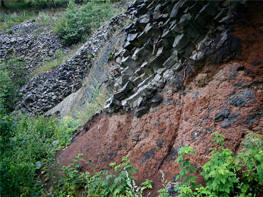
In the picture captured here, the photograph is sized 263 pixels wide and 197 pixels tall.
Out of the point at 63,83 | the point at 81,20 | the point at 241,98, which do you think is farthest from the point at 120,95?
the point at 81,20

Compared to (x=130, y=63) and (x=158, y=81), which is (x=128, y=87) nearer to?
(x=130, y=63)

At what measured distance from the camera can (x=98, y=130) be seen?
4.95 meters

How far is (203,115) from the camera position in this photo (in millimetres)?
3078

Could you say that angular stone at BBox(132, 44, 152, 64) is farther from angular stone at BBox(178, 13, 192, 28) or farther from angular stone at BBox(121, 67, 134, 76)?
angular stone at BBox(178, 13, 192, 28)

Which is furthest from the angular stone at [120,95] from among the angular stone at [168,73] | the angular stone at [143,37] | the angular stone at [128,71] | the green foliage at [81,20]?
the green foliage at [81,20]

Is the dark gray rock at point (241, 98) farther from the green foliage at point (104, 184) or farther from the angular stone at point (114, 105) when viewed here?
the angular stone at point (114, 105)

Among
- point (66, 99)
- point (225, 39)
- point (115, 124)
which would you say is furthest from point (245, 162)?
point (66, 99)

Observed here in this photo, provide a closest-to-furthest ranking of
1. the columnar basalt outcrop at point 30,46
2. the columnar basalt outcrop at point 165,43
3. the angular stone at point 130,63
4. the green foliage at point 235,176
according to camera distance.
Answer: the green foliage at point 235,176 → the columnar basalt outcrop at point 165,43 → the angular stone at point 130,63 → the columnar basalt outcrop at point 30,46

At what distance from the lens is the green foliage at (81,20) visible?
14.9 metres

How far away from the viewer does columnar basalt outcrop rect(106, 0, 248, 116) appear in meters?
3.31

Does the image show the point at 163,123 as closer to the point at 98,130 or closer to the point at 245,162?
the point at 245,162

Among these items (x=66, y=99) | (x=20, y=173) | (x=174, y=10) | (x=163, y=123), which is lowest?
(x=66, y=99)

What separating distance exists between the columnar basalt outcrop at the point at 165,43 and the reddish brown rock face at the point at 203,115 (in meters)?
0.23

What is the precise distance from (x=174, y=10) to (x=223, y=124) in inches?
95.2
